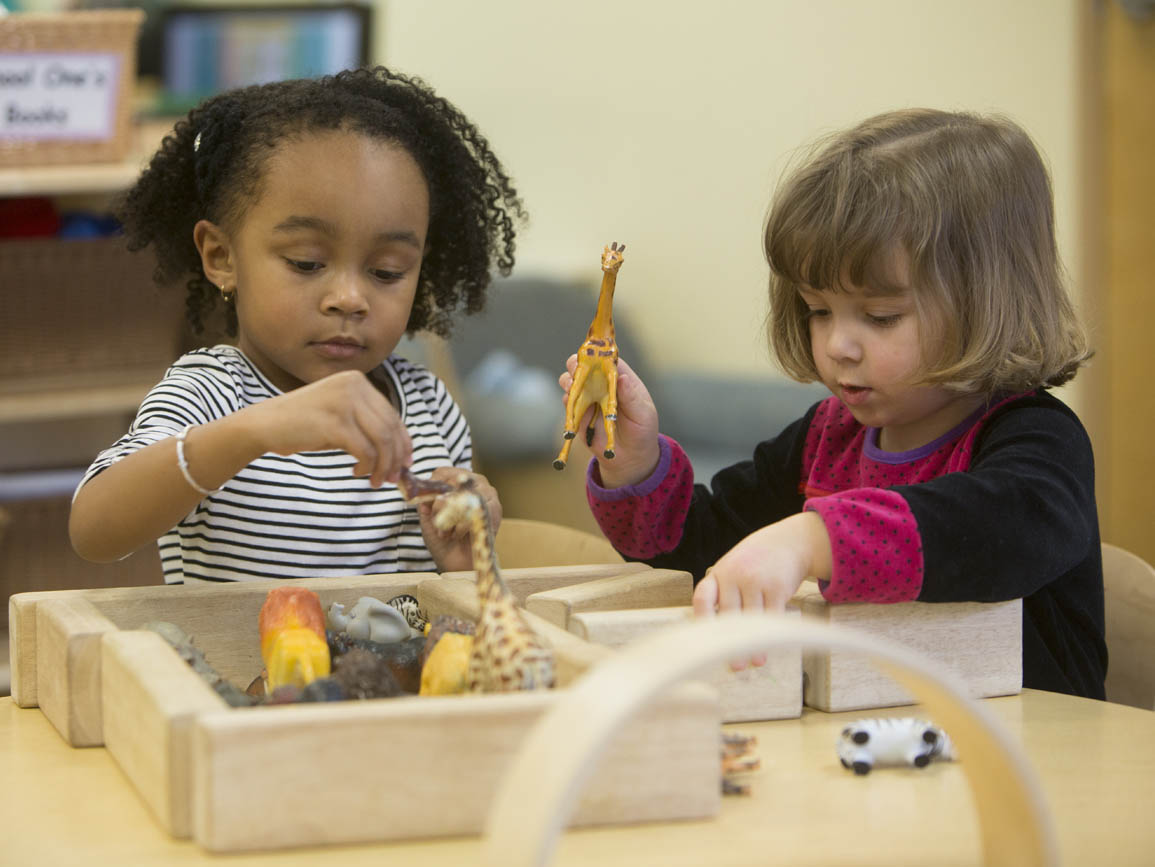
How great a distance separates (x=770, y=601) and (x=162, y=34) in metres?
2.85

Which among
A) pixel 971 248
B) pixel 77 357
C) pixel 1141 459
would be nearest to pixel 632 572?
pixel 971 248

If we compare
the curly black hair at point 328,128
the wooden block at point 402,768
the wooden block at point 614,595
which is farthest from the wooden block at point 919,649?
the curly black hair at point 328,128

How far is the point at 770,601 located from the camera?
0.79 m

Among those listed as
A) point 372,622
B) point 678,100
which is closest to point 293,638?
point 372,622

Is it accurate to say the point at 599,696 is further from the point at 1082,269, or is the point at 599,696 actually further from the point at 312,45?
the point at 312,45

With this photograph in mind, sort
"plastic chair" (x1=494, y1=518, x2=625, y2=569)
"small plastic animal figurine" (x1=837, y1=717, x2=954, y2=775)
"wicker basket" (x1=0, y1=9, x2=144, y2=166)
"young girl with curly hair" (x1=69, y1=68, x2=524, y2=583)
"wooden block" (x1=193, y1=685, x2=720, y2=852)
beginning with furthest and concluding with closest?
"wicker basket" (x1=0, y1=9, x2=144, y2=166), "plastic chair" (x1=494, y1=518, x2=625, y2=569), "young girl with curly hair" (x1=69, y1=68, x2=524, y2=583), "small plastic animal figurine" (x1=837, y1=717, x2=954, y2=775), "wooden block" (x1=193, y1=685, x2=720, y2=852)

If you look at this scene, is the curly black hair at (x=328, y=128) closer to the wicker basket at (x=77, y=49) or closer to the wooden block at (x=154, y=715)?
the wooden block at (x=154, y=715)

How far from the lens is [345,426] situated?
2.64 ft

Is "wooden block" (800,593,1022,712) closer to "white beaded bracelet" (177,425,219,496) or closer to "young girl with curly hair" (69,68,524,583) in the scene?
"young girl with curly hair" (69,68,524,583)

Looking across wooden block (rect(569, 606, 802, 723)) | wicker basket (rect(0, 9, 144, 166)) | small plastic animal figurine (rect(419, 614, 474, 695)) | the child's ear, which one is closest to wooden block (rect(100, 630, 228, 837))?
small plastic animal figurine (rect(419, 614, 474, 695))

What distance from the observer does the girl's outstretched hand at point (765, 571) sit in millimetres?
782

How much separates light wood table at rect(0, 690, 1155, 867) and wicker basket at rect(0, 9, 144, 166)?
1652mm

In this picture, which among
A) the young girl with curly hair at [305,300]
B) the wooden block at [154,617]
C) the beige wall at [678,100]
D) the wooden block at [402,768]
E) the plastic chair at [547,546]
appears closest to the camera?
the wooden block at [402,768]

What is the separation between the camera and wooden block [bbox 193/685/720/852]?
0.56 m
